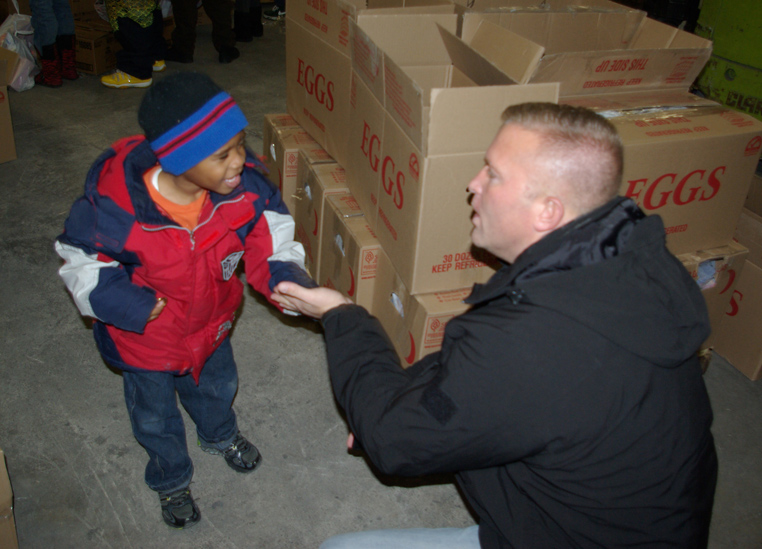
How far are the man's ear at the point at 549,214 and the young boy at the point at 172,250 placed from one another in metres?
0.73

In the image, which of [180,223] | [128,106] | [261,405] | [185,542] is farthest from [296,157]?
[128,106]

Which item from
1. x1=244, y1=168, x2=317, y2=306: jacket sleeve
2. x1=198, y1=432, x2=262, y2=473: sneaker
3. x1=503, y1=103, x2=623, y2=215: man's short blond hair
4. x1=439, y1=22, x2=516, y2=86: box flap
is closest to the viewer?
x1=503, y1=103, x2=623, y2=215: man's short blond hair

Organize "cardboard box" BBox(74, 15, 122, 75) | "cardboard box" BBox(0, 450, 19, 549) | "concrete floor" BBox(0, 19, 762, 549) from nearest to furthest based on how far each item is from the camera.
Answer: "cardboard box" BBox(0, 450, 19, 549)
"concrete floor" BBox(0, 19, 762, 549)
"cardboard box" BBox(74, 15, 122, 75)

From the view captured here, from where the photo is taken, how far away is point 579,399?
1016mm

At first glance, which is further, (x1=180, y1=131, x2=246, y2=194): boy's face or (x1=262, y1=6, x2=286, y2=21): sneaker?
(x1=262, y1=6, x2=286, y2=21): sneaker

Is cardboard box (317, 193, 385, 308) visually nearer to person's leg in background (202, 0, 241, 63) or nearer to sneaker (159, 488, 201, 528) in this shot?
sneaker (159, 488, 201, 528)

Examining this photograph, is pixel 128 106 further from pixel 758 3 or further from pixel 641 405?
pixel 641 405

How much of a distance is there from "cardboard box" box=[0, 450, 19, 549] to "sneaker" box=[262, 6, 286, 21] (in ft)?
20.8

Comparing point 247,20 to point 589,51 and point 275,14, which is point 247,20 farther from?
point 589,51

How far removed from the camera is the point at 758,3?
345 cm

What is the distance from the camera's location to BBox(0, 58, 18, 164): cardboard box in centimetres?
359

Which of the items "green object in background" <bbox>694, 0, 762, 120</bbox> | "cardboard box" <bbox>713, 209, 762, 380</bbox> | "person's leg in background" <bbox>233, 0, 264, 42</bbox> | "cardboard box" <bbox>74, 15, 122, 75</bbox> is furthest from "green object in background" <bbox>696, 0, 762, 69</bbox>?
"cardboard box" <bbox>74, 15, 122, 75</bbox>

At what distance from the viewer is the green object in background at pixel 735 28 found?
348 centimetres

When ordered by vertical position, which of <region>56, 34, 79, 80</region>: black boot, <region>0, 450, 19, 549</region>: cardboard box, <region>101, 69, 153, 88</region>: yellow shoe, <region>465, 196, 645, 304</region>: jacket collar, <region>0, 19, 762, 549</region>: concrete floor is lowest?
<region>0, 19, 762, 549</region>: concrete floor
